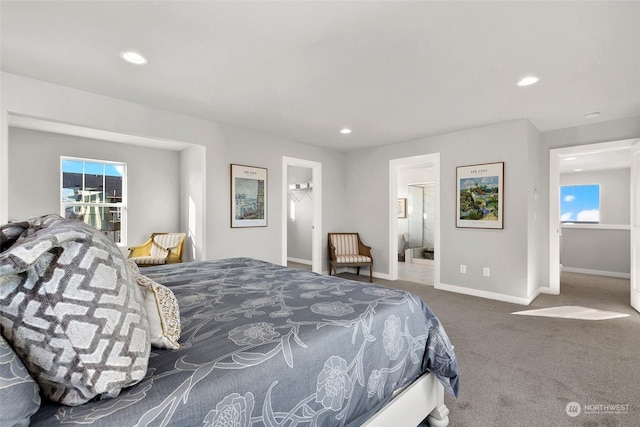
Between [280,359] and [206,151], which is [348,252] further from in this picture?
[280,359]

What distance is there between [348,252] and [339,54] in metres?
3.92

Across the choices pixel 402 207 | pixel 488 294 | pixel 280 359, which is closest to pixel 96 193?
pixel 280 359

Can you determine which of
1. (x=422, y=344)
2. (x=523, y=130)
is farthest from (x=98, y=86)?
(x=523, y=130)

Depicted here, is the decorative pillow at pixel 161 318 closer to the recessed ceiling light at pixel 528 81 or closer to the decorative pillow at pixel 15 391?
the decorative pillow at pixel 15 391

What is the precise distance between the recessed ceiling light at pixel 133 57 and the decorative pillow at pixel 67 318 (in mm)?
2092

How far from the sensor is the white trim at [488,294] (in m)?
3.90

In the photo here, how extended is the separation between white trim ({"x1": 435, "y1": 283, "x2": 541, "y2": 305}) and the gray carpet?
0.42 ft

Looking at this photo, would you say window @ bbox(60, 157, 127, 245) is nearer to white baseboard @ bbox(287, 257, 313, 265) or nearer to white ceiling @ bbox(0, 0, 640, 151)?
white ceiling @ bbox(0, 0, 640, 151)

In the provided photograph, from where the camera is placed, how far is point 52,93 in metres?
2.80

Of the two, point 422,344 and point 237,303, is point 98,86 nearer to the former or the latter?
point 237,303

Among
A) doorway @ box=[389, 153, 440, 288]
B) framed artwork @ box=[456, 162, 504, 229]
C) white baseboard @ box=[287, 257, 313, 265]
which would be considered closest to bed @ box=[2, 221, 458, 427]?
framed artwork @ box=[456, 162, 504, 229]

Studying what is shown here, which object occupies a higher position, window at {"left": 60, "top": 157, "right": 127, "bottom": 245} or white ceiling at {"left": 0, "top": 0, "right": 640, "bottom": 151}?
white ceiling at {"left": 0, "top": 0, "right": 640, "bottom": 151}

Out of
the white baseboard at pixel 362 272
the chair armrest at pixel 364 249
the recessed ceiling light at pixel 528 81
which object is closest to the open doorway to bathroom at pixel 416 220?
the white baseboard at pixel 362 272

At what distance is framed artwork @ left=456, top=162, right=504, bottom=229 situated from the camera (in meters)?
4.07
